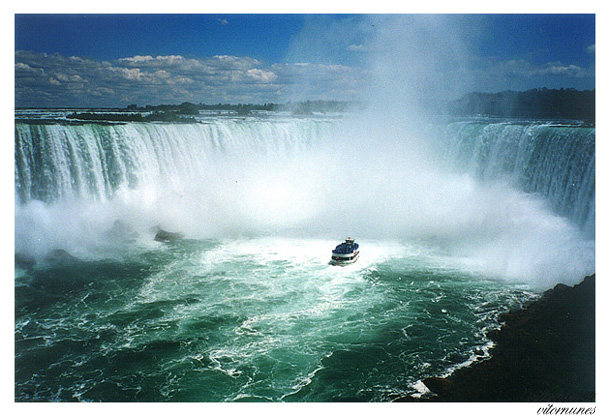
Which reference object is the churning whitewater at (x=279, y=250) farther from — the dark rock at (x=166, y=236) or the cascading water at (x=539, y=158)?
the dark rock at (x=166, y=236)

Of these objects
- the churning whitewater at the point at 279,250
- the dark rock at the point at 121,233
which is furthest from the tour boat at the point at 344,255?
the dark rock at the point at 121,233

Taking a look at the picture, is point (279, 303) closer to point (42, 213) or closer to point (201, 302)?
point (201, 302)

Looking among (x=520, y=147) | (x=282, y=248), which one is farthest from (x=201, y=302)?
(x=520, y=147)

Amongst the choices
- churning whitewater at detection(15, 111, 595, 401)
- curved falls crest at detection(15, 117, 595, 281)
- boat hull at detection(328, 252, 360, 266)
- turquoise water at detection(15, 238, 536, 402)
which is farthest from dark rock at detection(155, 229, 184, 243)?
boat hull at detection(328, 252, 360, 266)

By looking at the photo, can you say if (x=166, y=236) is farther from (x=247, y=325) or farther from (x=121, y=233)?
(x=247, y=325)

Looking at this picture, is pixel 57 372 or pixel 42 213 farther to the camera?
pixel 42 213

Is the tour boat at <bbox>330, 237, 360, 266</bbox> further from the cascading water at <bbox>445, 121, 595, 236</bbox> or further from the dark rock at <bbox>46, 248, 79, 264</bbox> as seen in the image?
the dark rock at <bbox>46, 248, 79, 264</bbox>

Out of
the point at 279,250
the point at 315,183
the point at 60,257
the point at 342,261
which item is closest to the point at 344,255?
the point at 342,261
